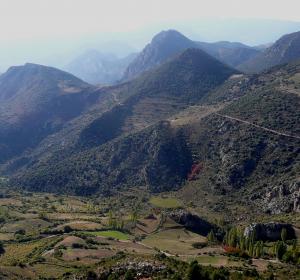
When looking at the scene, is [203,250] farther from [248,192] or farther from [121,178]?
[121,178]

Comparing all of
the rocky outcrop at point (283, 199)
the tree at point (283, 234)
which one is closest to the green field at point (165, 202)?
the rocky outcrop at point (283, 199)

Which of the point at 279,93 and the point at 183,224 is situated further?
the point at 279,93

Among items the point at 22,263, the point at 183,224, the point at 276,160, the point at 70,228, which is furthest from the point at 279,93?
the point at 22,263

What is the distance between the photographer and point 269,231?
120 meters

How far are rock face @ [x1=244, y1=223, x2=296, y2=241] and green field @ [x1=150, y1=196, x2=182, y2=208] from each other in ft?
132

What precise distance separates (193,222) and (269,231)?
20.8m

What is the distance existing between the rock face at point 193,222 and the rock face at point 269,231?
1485 cm

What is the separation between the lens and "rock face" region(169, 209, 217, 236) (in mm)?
132250

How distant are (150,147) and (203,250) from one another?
90.7 meters

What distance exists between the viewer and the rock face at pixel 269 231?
118312mm

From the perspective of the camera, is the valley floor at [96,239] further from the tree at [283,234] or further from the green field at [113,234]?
the tree at [283,234]

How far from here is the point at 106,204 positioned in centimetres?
17138

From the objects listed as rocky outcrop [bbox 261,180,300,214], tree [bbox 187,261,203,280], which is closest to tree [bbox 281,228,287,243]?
rocky outcrop [bbox 261,180,300,214]

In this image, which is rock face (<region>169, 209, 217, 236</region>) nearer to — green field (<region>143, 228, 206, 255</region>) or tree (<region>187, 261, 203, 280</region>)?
green field (<region>143, 228, 206, 255</region>)
